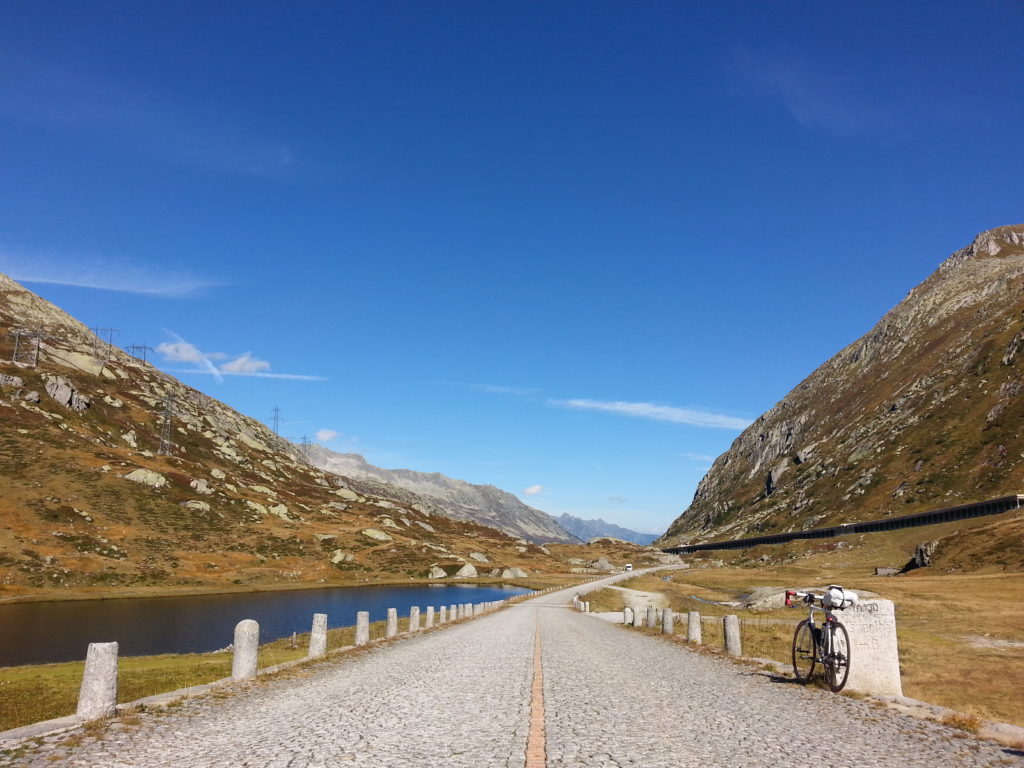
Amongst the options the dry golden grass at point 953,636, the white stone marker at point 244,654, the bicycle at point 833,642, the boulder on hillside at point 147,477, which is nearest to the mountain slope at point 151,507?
the boulder on hillside at point 147,477

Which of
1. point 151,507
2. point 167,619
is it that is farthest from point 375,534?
point 167,619

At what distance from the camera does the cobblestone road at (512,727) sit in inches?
329

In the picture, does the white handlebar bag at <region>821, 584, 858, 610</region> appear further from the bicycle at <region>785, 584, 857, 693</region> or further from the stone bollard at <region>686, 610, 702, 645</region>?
the stone bollard at <region>686, 610, 702, 645</region>

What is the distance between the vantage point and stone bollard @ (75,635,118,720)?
10.4 m

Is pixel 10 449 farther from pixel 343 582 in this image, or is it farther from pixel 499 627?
pixel 499 627

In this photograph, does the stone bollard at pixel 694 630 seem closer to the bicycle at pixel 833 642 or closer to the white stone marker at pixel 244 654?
the bicycle at pixel 833 642

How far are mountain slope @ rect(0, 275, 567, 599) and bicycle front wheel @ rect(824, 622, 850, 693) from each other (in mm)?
76995

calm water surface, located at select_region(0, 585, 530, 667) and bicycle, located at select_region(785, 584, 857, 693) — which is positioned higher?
bicycle, located at select_region(785, 584, 857, 693)

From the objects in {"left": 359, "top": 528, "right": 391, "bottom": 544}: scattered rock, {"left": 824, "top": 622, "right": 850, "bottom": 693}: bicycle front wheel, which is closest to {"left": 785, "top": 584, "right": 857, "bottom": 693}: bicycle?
{"left": 824, "top": 622, "right": 850, "bottom": 693}: bicycle front wheel

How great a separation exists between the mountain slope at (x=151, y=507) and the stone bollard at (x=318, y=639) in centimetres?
6363

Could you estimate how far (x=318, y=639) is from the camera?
19.8 m

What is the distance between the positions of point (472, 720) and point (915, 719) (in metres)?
7.36

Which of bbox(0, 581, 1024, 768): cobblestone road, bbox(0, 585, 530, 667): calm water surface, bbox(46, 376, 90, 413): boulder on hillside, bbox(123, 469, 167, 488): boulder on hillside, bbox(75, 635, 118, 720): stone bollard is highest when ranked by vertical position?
bbox(46, 376, 90, 413): boulder on hillside

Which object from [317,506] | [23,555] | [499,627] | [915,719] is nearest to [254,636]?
[915,719]
